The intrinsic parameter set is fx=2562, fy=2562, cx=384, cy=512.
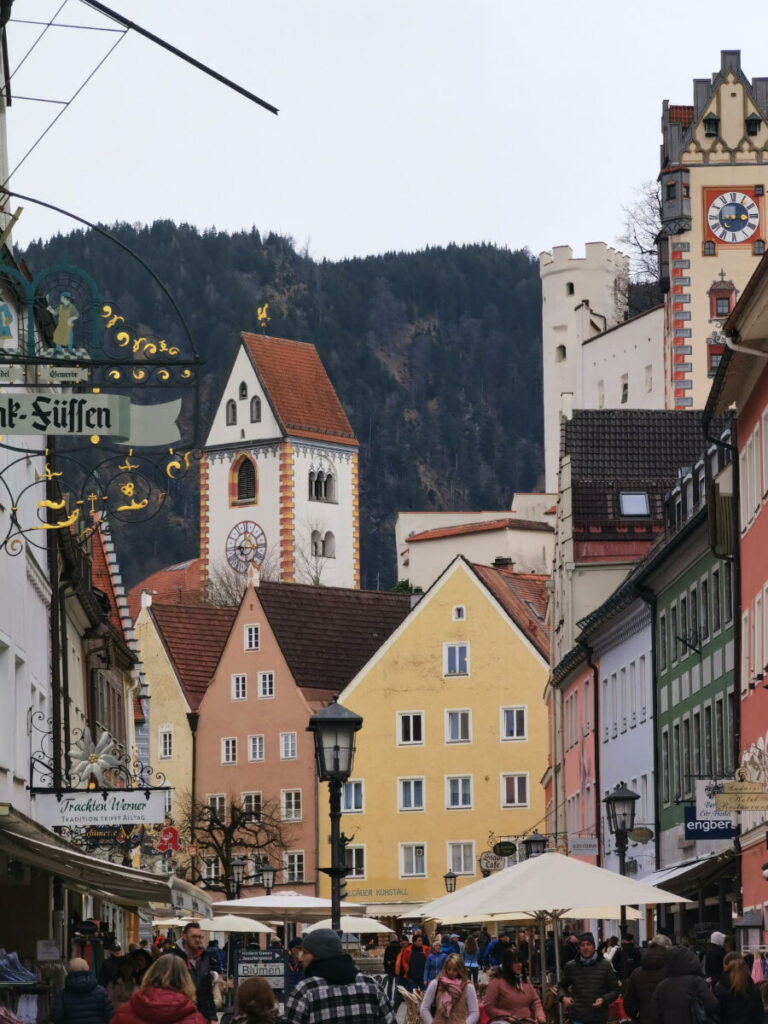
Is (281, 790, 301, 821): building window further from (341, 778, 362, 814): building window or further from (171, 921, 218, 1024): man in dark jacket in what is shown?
(171, 921, 218, 1024): man in dark jacket

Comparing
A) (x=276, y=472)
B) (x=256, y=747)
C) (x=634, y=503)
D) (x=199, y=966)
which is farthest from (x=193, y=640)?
(x=276, y=472)

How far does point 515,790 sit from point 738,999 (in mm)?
62898

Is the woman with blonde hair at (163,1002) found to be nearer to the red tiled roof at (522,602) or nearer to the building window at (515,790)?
the red tiled roof at (522,602)

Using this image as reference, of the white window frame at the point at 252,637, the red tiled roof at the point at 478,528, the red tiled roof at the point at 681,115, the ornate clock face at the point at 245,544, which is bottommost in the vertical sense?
the white window frame at the point at 252,637

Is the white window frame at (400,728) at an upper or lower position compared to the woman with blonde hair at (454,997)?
upper

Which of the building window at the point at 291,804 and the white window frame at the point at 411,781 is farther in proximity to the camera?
the building window at the point at 291,804

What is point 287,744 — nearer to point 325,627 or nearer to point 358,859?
point 325,627

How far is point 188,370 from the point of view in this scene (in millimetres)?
15875

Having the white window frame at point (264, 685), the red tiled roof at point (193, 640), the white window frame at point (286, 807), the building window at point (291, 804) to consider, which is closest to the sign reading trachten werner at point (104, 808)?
the white window frame at point (286, 807)

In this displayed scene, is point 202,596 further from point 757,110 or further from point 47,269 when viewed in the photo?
point 47,269

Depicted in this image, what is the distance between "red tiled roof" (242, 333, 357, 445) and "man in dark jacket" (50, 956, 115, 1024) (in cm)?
15653

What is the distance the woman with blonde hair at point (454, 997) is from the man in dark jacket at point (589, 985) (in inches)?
53.5

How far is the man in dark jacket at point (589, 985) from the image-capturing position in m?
22.5

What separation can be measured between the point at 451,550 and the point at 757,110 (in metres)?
39.8
